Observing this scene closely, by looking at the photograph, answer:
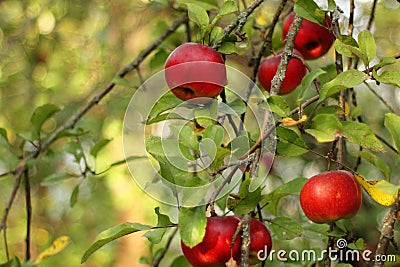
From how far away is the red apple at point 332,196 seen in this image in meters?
0.74

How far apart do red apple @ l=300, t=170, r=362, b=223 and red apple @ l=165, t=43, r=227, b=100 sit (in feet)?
0.60

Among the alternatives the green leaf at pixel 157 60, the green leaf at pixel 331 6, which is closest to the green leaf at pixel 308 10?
the green leaf at pixel 331 6

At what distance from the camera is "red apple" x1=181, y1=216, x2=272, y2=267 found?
731 millimetres

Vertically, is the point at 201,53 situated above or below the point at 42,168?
above

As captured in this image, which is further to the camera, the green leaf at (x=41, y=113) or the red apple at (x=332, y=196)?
the green leaf at (x=41, y=113)

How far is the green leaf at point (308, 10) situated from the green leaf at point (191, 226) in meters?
0.32

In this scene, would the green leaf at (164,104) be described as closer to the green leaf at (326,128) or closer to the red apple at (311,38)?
the green leaf at (326,128)

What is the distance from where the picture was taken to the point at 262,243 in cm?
77

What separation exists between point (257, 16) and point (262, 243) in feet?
2.75

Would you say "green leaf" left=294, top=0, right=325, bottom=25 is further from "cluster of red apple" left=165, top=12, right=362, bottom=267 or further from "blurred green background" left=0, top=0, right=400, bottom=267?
"blurred green background" left=0, top=0, right=400, bottom=267

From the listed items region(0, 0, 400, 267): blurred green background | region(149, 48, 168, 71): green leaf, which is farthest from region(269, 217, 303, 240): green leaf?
region(0, 0, 400, 267): blurred green background

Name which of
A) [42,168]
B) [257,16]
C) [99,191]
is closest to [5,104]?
[42,168]

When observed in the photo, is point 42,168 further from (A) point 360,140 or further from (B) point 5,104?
(A) point 360,140

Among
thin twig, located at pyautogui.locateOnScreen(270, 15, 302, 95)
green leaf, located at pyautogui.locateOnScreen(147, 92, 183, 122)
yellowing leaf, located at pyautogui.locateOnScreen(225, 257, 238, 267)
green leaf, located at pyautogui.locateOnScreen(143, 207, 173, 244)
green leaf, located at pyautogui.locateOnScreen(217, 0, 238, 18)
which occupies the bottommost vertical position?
green leaf, located at pyautogui.locateOnScreen(143, 207, 173, 244)
